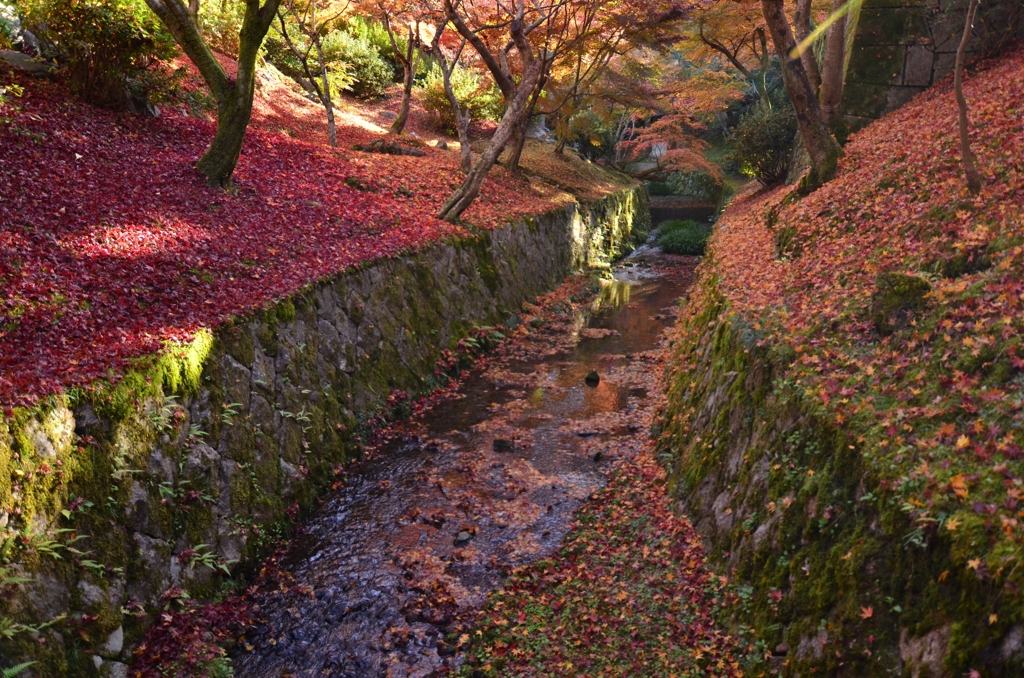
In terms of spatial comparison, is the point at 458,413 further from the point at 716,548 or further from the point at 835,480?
the point at 835,480

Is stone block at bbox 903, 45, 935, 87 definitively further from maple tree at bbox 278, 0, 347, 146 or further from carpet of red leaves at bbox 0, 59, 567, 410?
maple tree at bbox 278, 0, 347, 146

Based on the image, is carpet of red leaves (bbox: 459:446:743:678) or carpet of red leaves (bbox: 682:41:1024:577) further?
carpet of red leaves (bbox: 459:446:743:678)

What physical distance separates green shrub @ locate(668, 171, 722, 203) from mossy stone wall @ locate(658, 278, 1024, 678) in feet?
94.9

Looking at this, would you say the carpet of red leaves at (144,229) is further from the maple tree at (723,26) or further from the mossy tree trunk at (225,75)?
the maple tree at (723,26)

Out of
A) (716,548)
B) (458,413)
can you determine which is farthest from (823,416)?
(458,413)

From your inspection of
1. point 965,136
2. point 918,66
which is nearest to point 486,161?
point 918,66

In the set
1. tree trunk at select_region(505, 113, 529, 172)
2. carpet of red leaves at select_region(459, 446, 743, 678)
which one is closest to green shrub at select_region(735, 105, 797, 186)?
tree trunk at select_region(505, 113, 529, 172)

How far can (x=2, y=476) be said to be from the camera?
499 centimetres

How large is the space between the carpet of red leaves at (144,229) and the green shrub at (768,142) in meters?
9.06

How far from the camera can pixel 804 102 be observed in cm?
1233

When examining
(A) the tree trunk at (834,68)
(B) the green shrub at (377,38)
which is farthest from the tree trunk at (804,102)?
(B) the green shrub at (377,38)

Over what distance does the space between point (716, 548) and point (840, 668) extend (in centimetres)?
226

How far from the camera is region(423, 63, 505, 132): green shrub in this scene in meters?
25.9

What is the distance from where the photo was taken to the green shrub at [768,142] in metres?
18.4
